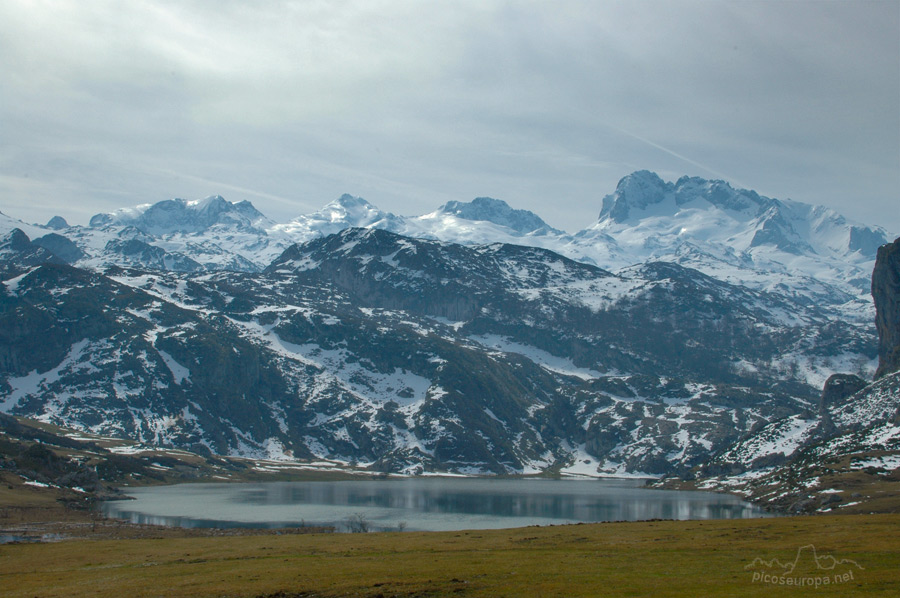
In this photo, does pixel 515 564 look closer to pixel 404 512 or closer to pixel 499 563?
pixel 499 563

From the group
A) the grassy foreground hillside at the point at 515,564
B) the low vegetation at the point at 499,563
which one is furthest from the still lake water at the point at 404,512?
the grassy foreground hillside at the point at 515,564

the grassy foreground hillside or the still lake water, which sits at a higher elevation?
the grassy foreground hillside

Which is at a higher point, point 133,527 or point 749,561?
point 749,561

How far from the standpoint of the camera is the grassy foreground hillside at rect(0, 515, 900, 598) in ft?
171

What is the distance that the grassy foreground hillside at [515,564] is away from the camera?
52.0 metres

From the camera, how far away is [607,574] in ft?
186

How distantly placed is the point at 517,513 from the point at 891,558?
4571 inches

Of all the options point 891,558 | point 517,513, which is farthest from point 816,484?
point 891,558

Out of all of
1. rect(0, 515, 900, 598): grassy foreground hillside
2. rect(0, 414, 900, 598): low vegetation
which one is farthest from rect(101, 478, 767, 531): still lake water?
rect(0, 515, 900, 598): grassy foreground hillside

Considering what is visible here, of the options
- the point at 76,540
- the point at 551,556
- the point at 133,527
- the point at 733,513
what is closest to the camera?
the point at 551,556

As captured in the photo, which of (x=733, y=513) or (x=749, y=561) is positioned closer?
(x=749, y=561)

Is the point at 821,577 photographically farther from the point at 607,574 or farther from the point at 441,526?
the point at 441,526

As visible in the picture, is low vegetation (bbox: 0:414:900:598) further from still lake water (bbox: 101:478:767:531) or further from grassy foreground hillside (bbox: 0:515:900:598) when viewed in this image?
still lake water (bbox: 101:478:767:531)

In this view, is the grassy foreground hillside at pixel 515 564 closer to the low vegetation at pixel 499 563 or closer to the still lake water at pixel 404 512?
the low vegetation at pixel 499 563
